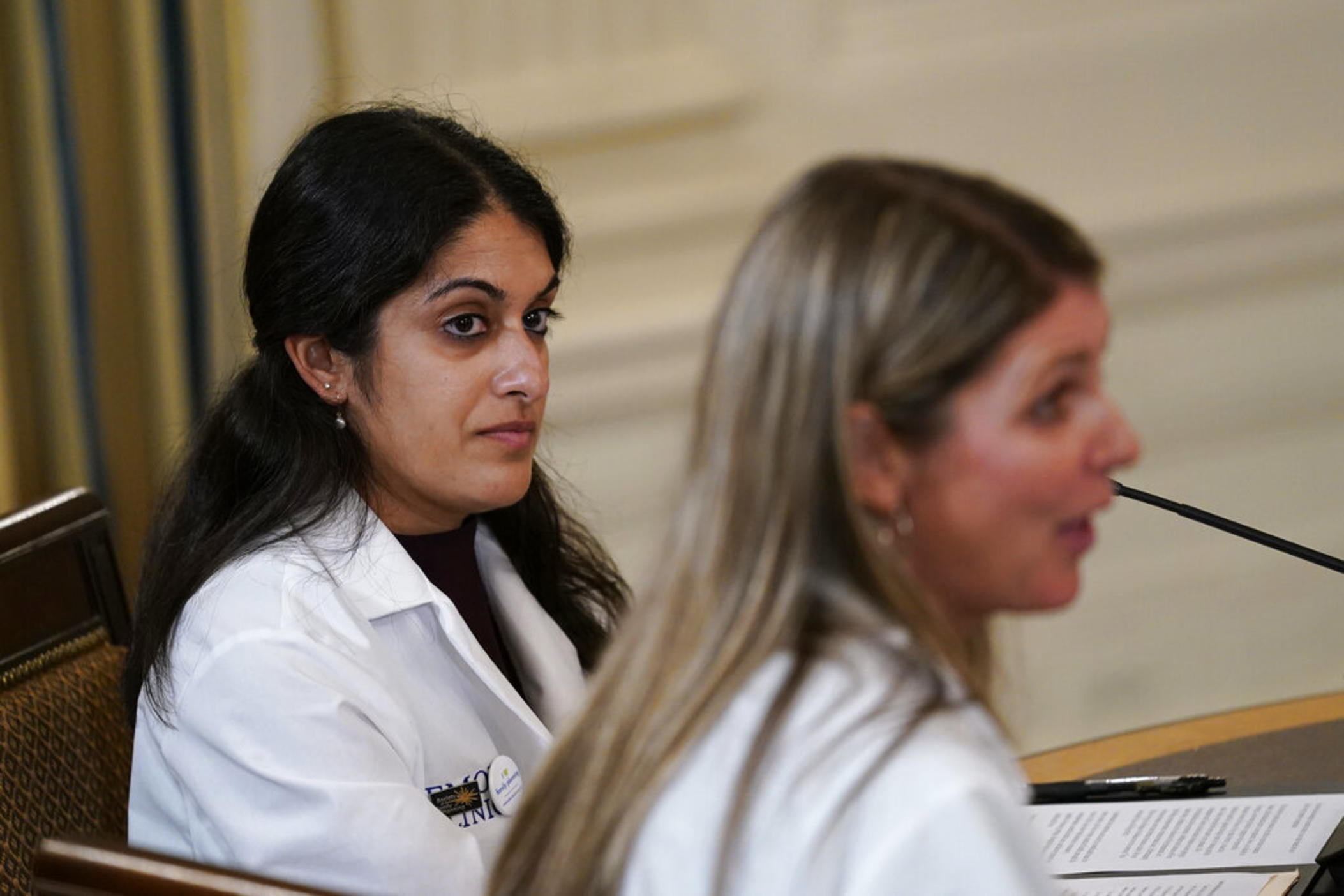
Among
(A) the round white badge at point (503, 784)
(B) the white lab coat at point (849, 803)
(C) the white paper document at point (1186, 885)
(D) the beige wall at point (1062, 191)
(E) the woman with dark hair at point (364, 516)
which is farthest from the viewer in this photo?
(D) the beige wall at point (1062, 191)

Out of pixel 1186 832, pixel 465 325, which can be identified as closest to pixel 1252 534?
pixel 1186 832

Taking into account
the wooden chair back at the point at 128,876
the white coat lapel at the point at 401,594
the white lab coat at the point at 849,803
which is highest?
the white lab coat at the point at 849,803

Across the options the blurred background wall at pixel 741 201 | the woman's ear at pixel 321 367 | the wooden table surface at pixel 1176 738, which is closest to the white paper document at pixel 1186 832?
the wooden table surface at pixel 1176 738

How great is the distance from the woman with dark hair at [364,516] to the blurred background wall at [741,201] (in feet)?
2.49

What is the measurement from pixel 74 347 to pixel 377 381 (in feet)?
3.53

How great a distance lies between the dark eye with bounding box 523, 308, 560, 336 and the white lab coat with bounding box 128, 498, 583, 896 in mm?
260

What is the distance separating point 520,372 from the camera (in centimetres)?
165

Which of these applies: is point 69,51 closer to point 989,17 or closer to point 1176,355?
point 989,17

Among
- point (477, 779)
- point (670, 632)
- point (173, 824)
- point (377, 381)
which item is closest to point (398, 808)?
point (477, 779)

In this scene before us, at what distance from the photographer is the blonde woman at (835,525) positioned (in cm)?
82

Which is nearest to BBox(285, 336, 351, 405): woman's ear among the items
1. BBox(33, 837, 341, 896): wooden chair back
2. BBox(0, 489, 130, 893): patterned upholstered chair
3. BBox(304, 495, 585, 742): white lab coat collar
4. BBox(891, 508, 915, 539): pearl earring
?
BBox(304, 495, 585, 742): white lab coat collar

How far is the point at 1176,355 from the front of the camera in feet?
10.9

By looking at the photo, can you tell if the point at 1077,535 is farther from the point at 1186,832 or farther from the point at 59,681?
the point at 59,681

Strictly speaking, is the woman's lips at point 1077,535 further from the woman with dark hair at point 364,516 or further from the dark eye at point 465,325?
the dark eye at point 465,325
